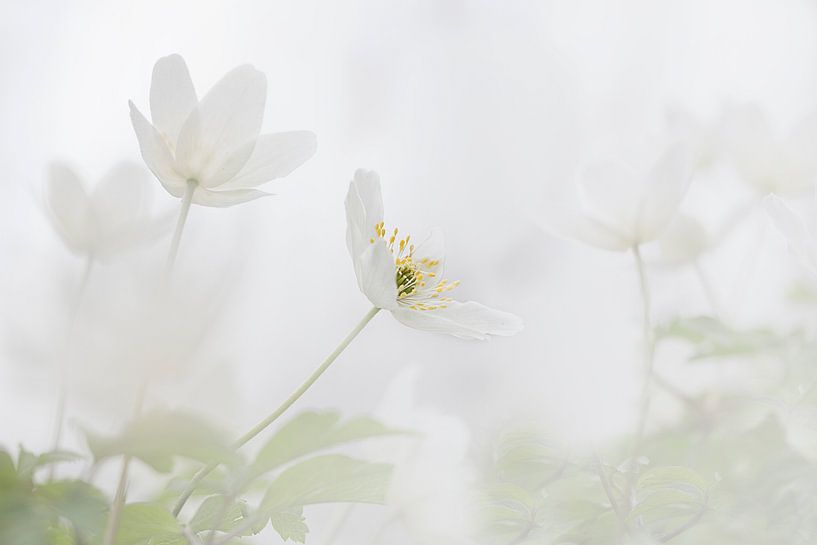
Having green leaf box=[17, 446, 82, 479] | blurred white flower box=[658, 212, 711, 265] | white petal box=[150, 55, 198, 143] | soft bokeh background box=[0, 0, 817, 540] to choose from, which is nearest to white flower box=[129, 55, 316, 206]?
white petal box=[150, 55, 198, 143]

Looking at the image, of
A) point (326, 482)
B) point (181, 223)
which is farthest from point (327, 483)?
point (181, 223)

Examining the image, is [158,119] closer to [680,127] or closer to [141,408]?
[141,408]

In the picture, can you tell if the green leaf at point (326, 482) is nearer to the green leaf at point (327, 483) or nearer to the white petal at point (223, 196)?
the green leaf at point (327, 483)

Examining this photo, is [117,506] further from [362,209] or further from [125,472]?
[362,209]

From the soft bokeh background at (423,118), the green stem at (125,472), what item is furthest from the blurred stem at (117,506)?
the soft bokeh background at (423,118)

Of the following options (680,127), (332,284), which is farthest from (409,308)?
(332,284)
